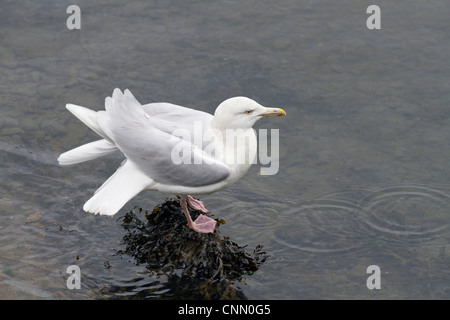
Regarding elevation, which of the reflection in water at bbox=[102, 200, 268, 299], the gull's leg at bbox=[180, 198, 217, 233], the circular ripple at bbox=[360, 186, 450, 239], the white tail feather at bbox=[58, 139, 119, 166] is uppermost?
the white tail feather at bbox=[58, 139, 119, 166]

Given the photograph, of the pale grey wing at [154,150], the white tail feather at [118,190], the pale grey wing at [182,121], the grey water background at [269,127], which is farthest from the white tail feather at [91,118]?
the grey water background at [269,127]

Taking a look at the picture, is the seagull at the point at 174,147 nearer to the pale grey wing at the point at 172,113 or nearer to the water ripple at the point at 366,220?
the pale grey wing at the point at 172,113

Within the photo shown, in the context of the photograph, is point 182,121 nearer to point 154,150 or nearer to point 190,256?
point 154,150

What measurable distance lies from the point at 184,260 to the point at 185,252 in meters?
0.09

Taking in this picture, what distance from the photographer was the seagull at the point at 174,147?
254 inches

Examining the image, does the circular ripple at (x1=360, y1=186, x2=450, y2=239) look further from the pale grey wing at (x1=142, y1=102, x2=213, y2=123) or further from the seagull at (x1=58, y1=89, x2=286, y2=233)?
the pale grey wing at (x1=142, y1=102, x2=213, y2=123)

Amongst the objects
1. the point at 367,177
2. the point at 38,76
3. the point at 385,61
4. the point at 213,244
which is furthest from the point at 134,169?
the point at 385,61

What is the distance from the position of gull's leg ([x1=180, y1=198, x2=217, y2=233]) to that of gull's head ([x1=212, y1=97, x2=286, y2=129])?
95 centimetres

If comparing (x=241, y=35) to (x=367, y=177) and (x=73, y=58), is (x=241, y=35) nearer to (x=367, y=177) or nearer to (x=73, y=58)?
(x=73, y=58)

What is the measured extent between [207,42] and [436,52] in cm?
332

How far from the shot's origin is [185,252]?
6672 mm

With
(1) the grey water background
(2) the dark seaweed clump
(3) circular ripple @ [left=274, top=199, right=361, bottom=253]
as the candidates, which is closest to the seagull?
(2) the dark seaweed clump

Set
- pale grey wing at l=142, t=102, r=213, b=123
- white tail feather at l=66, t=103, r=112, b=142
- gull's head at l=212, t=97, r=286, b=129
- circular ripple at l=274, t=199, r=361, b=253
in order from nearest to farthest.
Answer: gull's head at l=212, t=97, r=286, b=129
pale grey wing at l=142, t=102, r=213, b=123
white tail feather at l=66, t=103, r=112, b=142
circular ripple at l=274, t=199, r=361, b=253

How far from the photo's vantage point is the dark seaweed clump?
662 centimetres
